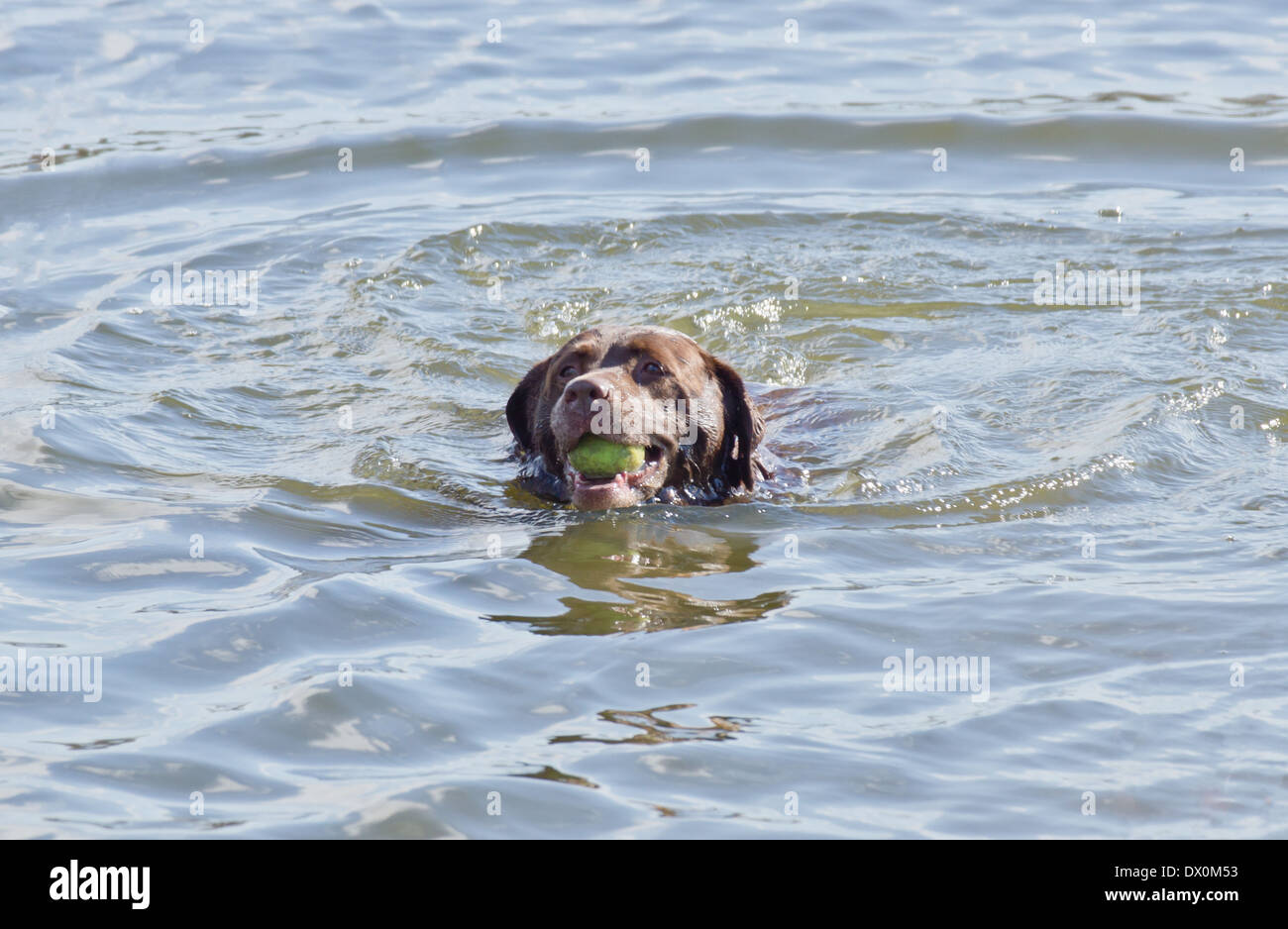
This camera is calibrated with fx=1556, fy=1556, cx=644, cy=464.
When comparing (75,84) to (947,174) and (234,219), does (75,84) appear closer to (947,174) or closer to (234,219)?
(234,219)

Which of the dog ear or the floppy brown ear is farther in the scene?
the floppy brown ear

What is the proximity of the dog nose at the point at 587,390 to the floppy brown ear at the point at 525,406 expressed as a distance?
856 millimetres

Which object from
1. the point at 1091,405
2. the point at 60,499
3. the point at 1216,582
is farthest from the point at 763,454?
the point at 60,499

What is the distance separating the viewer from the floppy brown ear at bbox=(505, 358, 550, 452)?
286 inches

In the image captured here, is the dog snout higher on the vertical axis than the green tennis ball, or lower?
higher

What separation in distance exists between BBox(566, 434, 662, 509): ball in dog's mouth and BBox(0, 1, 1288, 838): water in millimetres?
135

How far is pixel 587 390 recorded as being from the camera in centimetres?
628

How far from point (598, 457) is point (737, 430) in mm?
847

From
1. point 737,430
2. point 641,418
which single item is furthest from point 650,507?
point 737,430

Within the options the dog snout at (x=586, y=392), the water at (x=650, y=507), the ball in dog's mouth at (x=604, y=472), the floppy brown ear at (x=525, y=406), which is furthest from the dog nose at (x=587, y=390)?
the floppy brown ear at (x=525, y=406)

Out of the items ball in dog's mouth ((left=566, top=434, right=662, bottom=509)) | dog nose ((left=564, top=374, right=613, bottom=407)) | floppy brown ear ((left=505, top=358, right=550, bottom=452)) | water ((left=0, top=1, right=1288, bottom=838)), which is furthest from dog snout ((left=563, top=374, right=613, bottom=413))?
floppy brown ear ((left=505, top=358, right=550, bottom=452))

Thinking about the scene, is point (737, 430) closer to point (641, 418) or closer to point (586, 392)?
point (641, 418)

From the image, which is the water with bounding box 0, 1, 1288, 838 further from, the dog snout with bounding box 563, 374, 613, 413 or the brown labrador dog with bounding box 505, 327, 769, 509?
the dog snout with bounding box 563, 374, 613, 413

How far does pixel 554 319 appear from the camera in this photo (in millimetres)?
9859
